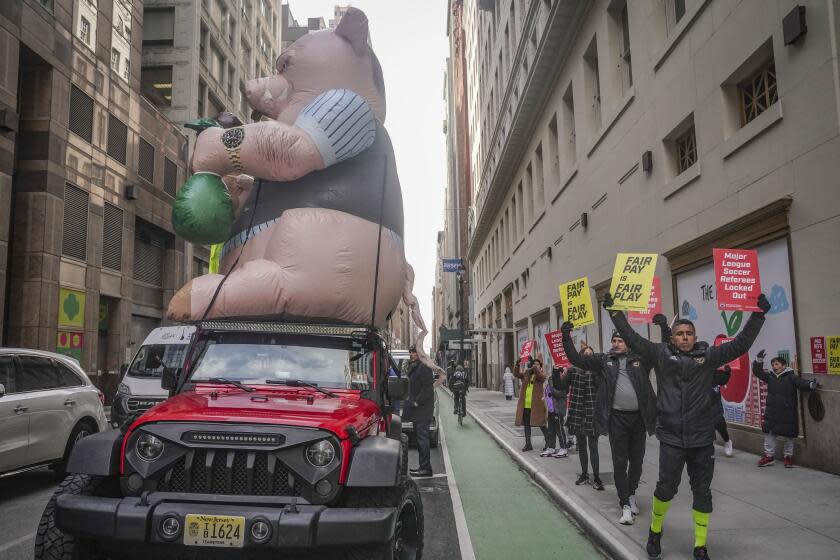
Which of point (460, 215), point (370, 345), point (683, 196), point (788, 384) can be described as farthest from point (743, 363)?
point (460, 215)

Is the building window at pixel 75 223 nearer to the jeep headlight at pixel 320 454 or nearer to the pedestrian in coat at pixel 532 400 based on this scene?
the pedestrian in coat at pixel 532 400

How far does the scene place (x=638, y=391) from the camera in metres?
6.68

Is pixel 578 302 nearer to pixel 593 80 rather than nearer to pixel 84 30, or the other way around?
pixel 593 80

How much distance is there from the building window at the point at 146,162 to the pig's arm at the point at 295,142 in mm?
Answer: 22927

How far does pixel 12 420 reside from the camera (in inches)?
297

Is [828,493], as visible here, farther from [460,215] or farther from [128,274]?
[460,215]

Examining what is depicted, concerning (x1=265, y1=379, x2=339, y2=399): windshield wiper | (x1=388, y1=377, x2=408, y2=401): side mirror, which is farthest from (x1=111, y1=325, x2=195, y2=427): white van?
(x1=388, y1=377, x2=408, y2=401): side mirror

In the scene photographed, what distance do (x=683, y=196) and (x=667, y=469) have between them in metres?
8.35

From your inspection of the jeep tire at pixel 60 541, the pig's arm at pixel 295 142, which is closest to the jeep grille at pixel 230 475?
the jeep tire at pixel 60 541

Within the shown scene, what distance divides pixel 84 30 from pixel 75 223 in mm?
7109

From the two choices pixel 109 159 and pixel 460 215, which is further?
pixel 460 215

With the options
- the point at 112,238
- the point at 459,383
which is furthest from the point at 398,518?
the point at 112,238

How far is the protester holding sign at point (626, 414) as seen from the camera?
21.8 feet

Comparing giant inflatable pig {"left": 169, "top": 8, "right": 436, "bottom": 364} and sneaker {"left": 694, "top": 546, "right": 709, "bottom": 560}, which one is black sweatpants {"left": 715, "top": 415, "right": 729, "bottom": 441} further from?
Answer: giant inflatable pig {"left": 169, "top": 8, "right": 436, "bottom": 364}
